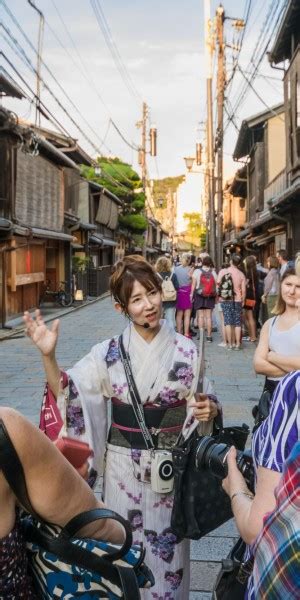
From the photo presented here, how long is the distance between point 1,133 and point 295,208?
8.28 metres

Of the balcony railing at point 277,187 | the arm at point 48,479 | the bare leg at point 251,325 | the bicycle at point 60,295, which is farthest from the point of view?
the bicycle at point 60,295

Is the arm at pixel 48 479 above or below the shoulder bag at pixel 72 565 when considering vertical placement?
above

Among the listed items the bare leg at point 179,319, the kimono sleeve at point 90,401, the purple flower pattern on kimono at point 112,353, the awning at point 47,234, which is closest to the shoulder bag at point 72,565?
the kimono sleeve at point 90,401

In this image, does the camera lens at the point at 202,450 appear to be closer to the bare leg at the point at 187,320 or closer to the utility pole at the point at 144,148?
the bare leg at the point at 187,320

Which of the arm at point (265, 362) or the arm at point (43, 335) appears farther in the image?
the arm at point (265, 362)

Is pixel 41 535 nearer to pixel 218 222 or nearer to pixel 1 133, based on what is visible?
pixel 1 133

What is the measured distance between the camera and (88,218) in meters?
32.2

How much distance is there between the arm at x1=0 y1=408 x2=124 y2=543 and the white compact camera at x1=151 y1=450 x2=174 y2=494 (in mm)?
971

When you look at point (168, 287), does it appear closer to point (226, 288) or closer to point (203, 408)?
point (226, 288)

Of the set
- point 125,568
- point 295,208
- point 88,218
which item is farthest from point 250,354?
point 88,218

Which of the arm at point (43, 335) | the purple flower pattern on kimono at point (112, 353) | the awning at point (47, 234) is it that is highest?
the awning at point (47, 234)

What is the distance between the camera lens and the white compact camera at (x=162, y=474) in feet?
8.41

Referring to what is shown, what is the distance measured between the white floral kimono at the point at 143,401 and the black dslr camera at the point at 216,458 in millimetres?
458

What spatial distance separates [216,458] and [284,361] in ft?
6.54
